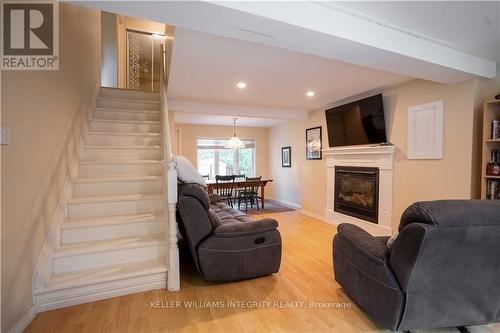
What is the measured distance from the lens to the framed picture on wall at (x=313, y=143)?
5.06m

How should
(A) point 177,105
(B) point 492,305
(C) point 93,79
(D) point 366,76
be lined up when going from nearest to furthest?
(B) point 492,305
(D) point 366,76
(C) point 93,79
(A) point 177,105

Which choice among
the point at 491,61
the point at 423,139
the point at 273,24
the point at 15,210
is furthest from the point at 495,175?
the point at 15,210

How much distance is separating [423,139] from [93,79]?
4693mm

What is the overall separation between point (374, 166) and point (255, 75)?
232 centimetres

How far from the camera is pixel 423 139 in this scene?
3.10 meters

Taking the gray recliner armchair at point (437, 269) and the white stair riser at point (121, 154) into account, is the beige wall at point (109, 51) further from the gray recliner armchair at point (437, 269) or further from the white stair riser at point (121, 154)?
the gray recliner armchair at point (437, 269)

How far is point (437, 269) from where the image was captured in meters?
1.42

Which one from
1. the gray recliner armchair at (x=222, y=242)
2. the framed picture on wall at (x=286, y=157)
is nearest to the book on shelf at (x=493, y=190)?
the gray recliner armchair at (x=222, y=242)

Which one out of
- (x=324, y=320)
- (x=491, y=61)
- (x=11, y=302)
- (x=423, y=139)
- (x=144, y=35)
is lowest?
(x=324, y=320)

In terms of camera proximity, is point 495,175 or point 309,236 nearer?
point 495,175

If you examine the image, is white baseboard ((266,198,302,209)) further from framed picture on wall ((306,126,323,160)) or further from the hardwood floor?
the hardwood floor

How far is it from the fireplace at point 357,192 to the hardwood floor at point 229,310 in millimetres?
1846

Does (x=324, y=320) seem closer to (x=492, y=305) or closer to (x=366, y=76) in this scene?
(x=492, y=305)

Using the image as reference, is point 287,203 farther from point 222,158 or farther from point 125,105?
point 125,105
